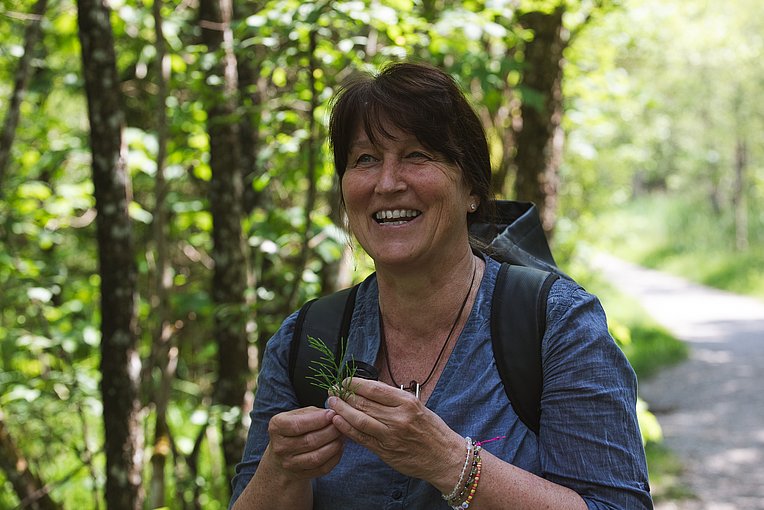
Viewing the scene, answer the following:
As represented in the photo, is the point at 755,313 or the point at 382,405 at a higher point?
the point at 382,405

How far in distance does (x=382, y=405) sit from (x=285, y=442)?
10.5 inches

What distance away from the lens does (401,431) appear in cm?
168

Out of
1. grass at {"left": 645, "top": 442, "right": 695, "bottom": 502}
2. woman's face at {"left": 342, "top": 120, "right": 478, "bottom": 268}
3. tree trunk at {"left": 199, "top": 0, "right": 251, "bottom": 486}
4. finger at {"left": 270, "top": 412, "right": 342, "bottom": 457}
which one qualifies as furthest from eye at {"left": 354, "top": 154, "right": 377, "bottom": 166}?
grass at {"left": 645, "top": 442, "right": 695, "bottom": 502}

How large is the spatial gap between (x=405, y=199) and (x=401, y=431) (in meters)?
0.62

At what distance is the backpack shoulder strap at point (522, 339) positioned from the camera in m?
1.90

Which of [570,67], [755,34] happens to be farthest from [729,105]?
[570,67]

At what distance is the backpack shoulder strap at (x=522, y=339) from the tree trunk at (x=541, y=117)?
3.33 meters

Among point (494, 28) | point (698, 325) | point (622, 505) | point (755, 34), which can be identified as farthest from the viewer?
point (755, 34)

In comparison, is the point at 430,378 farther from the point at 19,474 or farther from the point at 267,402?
the point at 19,474

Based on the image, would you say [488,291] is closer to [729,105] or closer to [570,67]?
[570,67]

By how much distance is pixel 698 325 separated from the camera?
14.3 m

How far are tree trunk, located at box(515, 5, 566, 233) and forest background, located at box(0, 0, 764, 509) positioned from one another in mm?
12

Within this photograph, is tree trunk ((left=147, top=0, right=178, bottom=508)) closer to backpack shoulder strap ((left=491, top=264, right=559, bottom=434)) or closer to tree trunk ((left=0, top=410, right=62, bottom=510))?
tree trunk ((left=0, top=410, right=62, bottom=510))

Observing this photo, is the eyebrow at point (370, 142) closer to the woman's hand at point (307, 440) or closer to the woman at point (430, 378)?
the woman at point (430, 378)
